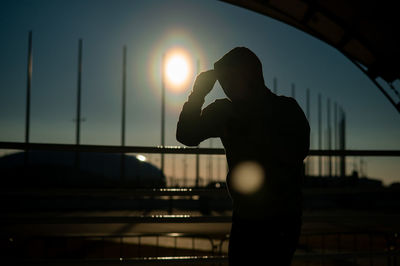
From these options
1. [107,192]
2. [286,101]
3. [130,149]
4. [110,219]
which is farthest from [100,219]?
[286,101]

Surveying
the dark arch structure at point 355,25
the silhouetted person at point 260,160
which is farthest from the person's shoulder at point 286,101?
the dark arch structure at point 355,25

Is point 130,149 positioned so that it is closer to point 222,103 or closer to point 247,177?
point 222,103

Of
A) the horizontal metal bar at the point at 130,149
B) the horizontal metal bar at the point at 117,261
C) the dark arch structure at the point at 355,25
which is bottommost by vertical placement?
the horizontal metal bar at the point at 117,261

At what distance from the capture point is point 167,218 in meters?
3.11

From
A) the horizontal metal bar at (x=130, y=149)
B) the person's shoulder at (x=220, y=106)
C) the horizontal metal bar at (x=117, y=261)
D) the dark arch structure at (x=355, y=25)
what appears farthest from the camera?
the dark arch structure at (x=355, y=25)

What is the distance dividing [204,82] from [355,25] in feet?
19.6

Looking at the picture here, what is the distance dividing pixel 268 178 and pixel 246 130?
23 cm

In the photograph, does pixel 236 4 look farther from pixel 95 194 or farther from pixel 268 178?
pixel 268 178

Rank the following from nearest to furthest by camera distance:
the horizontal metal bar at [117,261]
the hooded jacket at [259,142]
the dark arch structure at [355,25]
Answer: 1. the hooded jacket at [259,142]
2. the horizontal metal bar at [117,261]
3. the dark arch structure at [355,25]

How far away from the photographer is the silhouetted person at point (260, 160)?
1.69m

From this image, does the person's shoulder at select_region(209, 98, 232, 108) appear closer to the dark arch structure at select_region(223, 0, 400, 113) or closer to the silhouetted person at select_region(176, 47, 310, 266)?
the silhouetted person at select_region(176, 47, 310, 266)

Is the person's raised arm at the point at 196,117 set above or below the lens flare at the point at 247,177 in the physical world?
above

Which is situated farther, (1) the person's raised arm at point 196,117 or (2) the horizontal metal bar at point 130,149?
(2) the horizontal metal bar at point 130,149

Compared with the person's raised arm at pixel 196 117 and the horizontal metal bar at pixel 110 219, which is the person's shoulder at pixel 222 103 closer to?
the person's raised arm at pixel 196 117
